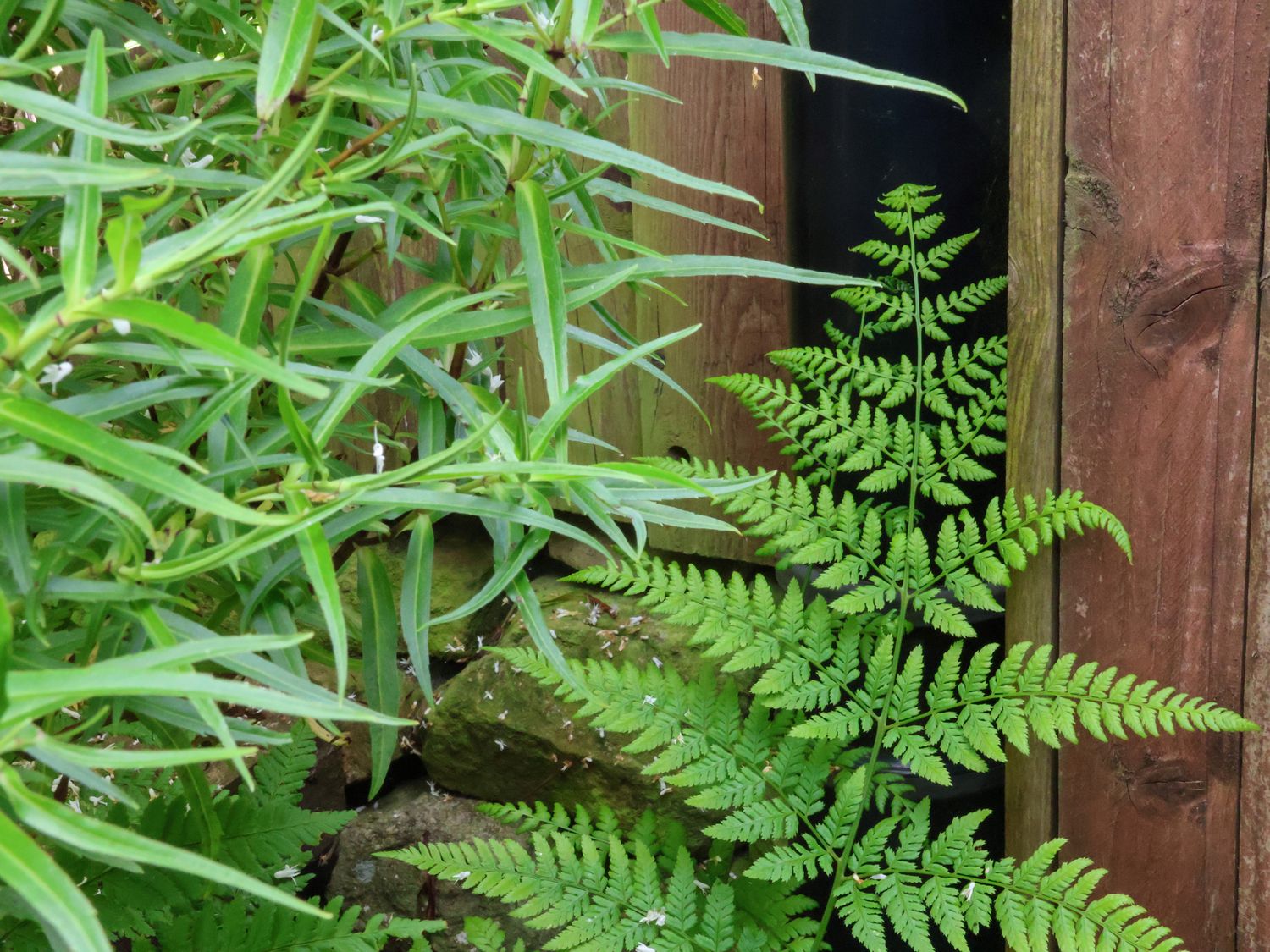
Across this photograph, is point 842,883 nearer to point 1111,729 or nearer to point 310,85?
point 1111,729

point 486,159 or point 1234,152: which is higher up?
point 1234,152

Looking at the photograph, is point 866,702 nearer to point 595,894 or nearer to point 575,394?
point 595,894

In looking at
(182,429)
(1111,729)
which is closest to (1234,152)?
(1111,729)

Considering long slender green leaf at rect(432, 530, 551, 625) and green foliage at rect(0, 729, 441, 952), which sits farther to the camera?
green foliage at rect(0, 729, 441, 952)

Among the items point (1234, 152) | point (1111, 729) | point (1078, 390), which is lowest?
point (1111, 729)

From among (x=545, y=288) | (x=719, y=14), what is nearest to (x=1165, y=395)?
(x=719, y=14)

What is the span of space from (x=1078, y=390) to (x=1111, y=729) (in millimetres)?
449

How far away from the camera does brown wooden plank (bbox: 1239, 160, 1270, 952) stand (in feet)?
4.51

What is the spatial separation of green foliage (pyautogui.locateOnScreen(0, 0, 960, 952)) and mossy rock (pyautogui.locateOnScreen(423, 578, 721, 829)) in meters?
0.89

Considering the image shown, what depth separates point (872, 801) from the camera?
167 centimetres

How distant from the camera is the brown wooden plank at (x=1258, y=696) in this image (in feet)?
4.51

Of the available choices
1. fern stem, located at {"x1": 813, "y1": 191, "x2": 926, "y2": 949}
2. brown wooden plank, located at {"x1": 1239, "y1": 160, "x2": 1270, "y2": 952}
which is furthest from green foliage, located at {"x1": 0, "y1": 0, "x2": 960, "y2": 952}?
brown wooden plank, located at {"x1": 1239, "y1": 160, "x2": 1270, "y2": 952}

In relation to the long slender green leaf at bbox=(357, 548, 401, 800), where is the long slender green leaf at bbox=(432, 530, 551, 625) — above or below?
above

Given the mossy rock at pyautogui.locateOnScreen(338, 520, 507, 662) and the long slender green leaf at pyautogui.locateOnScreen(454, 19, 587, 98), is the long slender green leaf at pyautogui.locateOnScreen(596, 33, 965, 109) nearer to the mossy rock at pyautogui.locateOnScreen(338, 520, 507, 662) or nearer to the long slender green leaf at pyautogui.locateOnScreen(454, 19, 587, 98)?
the long slender green leaf at pyautogui.locateOnScreen(454, 19, 587, 98)
